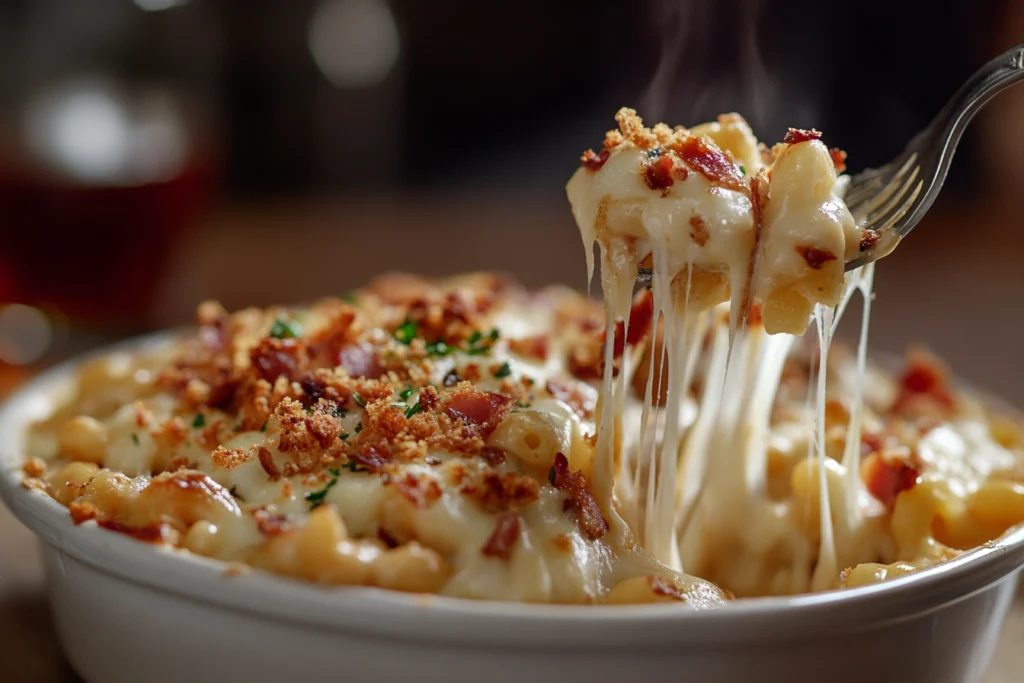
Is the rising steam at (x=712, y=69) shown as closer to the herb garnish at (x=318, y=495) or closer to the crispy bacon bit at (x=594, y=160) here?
the crispy bacon bit at (x=594, y=160)

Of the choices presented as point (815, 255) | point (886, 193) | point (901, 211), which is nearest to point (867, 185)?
point (886, 193)

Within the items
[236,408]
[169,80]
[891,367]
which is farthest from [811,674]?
[169,80]

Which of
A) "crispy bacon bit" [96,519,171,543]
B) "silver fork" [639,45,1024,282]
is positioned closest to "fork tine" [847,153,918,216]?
"silver fork" [639,45,1024,282]

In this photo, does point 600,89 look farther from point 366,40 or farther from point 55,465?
point 55,465

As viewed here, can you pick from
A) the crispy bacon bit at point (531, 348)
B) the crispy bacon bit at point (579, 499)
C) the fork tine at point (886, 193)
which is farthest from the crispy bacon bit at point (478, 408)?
the fork tine at point (886, 193)

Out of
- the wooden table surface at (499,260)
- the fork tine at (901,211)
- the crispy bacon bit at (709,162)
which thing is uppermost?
the crispy bacon bit at (709,162)

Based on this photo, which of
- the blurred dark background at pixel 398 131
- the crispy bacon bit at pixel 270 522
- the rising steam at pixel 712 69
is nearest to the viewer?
the crispy bacon bit at pixel 270 522
